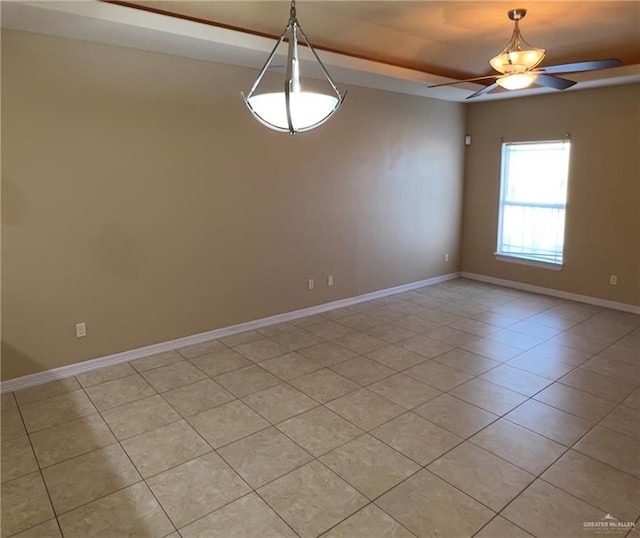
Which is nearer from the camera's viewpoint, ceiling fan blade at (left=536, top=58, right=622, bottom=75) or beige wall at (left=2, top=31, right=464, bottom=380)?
ceiling fan blade at (left=536, top=58, right=622, bottom=75)

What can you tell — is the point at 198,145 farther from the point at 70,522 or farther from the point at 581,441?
the point at 581,441

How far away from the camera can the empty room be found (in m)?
2.35

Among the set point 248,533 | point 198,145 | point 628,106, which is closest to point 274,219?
point 198,145

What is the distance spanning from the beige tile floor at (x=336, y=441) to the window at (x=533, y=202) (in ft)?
5.89

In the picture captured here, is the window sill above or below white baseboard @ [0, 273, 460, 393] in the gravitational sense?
above

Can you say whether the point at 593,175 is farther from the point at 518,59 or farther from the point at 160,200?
the point at 160,200

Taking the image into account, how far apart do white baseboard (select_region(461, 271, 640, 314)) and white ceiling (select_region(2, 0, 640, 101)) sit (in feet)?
8.15

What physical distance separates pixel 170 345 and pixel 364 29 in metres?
3.22

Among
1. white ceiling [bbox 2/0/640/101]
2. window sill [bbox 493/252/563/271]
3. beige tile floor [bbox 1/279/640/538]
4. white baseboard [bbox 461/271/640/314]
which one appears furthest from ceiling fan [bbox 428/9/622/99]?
white baseboard [bbox 461/271/640/314]

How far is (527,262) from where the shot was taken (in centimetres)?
620

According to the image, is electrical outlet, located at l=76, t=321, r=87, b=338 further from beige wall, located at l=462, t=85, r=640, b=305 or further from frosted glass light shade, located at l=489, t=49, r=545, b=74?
beige wall, located at l=462, t=85, r=640, b=305

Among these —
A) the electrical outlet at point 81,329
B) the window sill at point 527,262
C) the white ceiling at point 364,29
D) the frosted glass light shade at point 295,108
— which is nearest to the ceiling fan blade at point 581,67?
the white ceiling at point 364,29

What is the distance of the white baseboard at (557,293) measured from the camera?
5375 mm

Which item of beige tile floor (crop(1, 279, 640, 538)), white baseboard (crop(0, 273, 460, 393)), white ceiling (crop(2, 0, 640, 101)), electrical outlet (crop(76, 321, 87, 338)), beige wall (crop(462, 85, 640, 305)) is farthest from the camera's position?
beige wall (crop(462, 85, 640, 305))
